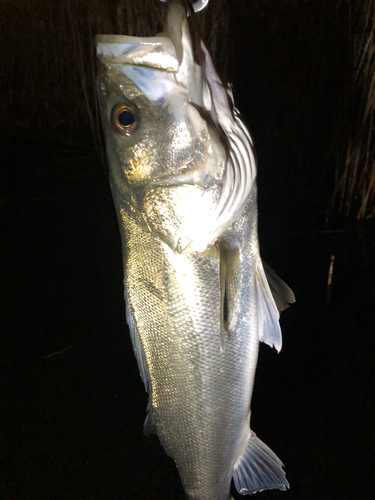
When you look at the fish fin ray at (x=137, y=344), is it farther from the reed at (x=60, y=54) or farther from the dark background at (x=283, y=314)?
the reed at (x=60, y=54)

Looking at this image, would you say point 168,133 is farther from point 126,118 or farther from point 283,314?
point 283,314

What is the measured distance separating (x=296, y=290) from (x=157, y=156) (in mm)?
1708

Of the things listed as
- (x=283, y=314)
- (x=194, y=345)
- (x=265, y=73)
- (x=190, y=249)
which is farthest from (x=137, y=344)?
(x=265, y=73)

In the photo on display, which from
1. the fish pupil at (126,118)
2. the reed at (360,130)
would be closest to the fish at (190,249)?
the fish pupil at (126,118)

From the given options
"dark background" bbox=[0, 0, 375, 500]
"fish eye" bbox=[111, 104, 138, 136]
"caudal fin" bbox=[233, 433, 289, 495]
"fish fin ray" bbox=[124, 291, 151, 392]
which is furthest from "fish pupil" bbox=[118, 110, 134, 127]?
"dark background" bbox=[0, 0, 375, 500]

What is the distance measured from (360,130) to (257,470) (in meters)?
2.13

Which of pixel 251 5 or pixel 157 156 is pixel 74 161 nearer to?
pixel 251 5

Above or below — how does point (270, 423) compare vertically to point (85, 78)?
below

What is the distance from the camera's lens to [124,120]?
22.1 inches

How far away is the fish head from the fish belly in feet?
0.20

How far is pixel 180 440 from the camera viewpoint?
2.46 ft

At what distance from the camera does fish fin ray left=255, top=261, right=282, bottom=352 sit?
A: 703mm

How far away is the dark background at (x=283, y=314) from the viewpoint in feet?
4.90

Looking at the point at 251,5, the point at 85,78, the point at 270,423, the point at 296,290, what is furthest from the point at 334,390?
the point at 85,78
